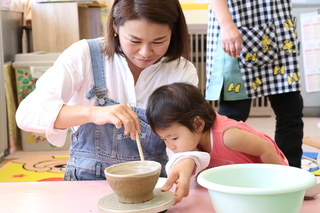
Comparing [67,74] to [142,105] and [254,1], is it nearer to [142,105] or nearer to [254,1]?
[142,105]

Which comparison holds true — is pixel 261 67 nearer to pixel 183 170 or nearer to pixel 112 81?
pixel 112 81

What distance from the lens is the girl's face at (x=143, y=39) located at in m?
1.18

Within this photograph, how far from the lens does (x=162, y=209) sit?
0.82m

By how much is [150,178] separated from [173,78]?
0.62 meters

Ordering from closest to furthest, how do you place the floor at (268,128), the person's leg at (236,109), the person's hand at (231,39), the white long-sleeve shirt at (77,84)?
the white long-sleeve shirt at (77,84) → the person's hand at (231,39) → the person's leg at (236,109) → the floor at (268,128)

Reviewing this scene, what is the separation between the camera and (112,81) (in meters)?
1.34

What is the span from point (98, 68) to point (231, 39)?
532 millimetres

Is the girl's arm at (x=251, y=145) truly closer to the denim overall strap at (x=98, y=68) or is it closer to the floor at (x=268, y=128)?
the denim overall strap at (x=98, y=68)

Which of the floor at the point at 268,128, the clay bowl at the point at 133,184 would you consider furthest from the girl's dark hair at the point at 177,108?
the floor at the point at 268,128

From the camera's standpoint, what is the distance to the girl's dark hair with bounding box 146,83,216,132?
1172 mm

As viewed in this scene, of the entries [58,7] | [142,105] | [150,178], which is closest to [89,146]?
[142,105]

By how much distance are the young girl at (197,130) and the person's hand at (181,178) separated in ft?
0.40

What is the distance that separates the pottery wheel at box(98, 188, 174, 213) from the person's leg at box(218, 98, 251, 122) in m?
0.93

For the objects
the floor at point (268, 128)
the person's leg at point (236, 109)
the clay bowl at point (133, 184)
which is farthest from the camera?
the floor at point (268, 128)
